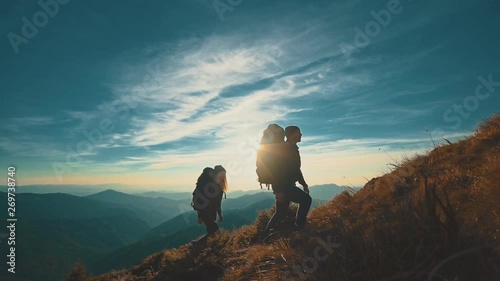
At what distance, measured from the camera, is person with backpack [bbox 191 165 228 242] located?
1458 centimetres

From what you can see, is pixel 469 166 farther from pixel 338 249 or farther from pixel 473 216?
pixel 338 249

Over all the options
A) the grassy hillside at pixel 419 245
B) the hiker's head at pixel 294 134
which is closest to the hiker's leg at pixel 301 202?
the hiker's head at pixel 294 134

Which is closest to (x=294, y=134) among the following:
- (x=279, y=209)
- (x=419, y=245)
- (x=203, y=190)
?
(x=279, y=209)

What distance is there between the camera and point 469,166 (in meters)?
7.12

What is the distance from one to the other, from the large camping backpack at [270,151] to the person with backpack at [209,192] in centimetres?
575

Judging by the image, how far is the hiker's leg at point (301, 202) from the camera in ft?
28.5

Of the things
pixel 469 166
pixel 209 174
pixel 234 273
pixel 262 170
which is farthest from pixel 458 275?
pixel 209 174

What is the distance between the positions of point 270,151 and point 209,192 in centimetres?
651

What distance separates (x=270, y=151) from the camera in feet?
29.7

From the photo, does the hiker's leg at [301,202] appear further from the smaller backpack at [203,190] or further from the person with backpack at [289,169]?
the smaller backpack at [203,190]

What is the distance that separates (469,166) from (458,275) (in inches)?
200

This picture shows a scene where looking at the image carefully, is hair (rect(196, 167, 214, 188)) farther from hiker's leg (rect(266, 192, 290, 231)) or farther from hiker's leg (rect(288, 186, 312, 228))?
hiker's leg (rect(288, 186, 312, 228))

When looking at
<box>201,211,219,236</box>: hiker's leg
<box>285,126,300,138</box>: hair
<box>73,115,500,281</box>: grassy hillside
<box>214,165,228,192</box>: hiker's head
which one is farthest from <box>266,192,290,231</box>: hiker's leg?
<box>201,211,219,236</box>: hiker's leg

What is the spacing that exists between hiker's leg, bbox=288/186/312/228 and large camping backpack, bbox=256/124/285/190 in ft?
2.10
